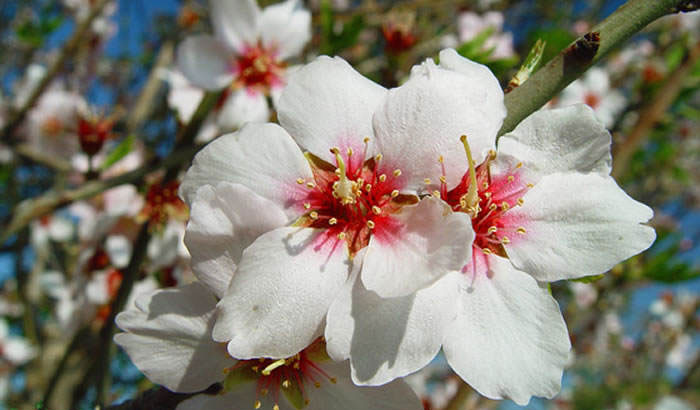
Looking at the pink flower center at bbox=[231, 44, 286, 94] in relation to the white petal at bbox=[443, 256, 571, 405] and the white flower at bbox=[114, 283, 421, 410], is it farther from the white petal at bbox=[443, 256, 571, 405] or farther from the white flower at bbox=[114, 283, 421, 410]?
the white petal at bbox=[443, 256, 571, 405]

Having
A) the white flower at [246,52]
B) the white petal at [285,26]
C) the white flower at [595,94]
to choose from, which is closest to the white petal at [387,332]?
the white flower at [246,52]

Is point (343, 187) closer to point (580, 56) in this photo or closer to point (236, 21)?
point (580, 56)

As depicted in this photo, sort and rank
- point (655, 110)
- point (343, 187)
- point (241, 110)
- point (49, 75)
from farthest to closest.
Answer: point (49, 75)
point (655, 110)
point (241, 110)
point (343, 187)

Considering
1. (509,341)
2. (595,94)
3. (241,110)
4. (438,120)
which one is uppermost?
(438,120)

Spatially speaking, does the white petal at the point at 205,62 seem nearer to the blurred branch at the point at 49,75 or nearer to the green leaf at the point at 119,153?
the green leaf at the point at 119,153

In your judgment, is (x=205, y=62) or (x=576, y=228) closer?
(x=576, y=228)

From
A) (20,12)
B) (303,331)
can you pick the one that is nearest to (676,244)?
(303,331)

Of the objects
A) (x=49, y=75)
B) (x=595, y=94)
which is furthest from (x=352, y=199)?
(x=595, y=94)
